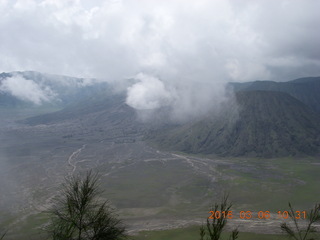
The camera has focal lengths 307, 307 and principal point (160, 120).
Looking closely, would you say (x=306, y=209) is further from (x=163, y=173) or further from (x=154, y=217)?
(x=163, y=173)

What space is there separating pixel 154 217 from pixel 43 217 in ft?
56.4

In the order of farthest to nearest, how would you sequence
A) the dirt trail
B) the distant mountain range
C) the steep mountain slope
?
the steep mountain slope → the distant mountain range → the dirt trail

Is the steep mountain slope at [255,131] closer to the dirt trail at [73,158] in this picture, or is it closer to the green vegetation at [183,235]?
the dirt trail at [73,158]

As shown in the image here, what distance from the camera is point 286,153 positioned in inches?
4368

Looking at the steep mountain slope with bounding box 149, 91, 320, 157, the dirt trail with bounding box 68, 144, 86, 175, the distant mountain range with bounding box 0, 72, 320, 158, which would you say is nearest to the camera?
the dirt trail with bounding box 68, 144, 86, 175

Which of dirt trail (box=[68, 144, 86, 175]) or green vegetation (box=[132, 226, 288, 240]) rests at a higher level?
dirt trail (box=[68, 144, 86, 175])

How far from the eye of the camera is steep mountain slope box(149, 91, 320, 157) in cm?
11562

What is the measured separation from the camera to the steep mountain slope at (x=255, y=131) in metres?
116

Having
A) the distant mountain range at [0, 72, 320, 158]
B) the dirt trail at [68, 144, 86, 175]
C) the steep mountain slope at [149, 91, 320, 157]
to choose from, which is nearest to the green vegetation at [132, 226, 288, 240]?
the dirt trail at [68, 144, 86, 175]

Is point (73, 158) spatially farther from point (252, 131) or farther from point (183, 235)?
point (252, 131)

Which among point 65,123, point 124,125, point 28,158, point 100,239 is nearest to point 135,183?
point 28,158

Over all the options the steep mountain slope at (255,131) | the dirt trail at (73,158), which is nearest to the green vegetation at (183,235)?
the dirt trail at (73,158)

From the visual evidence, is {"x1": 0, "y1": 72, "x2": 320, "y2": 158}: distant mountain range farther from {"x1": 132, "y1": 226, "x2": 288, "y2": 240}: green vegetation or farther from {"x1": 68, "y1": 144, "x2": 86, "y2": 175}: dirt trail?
{"x1": 132, "y1": 226, "x2": 288, "y2": 240}: green vegetation

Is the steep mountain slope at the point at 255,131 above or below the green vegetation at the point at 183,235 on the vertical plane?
above
